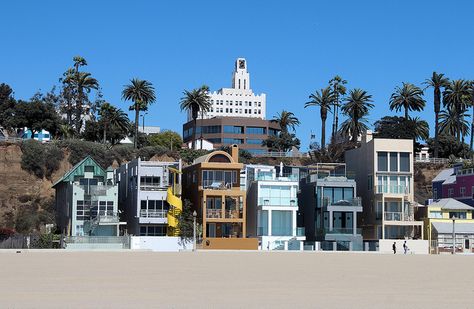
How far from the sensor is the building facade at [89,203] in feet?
230

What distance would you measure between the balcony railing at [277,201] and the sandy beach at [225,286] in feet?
100

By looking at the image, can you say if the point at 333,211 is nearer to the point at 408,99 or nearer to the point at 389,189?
the point at 389,189

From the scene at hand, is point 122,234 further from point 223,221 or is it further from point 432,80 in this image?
point 432,80

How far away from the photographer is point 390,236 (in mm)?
73750

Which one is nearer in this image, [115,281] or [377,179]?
[115,281]

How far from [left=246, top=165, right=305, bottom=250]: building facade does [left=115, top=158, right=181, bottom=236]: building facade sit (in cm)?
752

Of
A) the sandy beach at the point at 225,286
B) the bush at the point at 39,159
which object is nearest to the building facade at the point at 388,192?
the sandy beach at the point at 225,286

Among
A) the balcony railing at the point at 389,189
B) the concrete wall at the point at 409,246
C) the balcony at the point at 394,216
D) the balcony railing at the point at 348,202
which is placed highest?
the balcony railing at the point at 389,189

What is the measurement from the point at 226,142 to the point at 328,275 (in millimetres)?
133496

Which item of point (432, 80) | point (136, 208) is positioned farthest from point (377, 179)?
point (432, 80)

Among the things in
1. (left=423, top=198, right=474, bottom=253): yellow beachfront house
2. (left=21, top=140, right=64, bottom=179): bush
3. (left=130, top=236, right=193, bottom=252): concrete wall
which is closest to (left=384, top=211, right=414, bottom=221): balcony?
(left=423, top=198, right=474, bottom=253): yellow beachfront house

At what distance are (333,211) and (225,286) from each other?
4466cm

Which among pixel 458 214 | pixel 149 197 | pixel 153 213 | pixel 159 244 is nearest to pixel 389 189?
pixel 458 214

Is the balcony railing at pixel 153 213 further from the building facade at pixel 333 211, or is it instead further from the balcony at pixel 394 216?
the balcony at pixel 394 216
